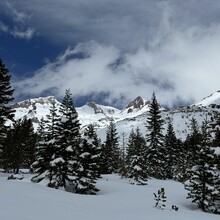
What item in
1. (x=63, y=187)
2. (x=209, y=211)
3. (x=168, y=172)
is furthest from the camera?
(x=168, y=172)

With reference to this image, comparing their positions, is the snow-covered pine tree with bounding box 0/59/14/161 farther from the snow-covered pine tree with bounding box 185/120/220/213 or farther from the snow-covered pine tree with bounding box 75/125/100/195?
the snow-covered pine tree with bounding box 185/120/220/213

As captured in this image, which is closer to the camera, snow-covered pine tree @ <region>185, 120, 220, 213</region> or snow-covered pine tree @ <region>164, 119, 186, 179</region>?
snow-covered pine tree @ <region>185, 120, 220, 213</region>

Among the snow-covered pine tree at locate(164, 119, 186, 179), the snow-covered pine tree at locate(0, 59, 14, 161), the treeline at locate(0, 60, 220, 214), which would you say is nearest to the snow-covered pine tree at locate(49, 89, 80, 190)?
the treeline at locate(0, 60, 220, 214)

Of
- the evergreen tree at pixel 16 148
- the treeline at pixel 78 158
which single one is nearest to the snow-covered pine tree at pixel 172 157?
the treeline at pixel 78 158

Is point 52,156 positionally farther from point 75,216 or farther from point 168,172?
point 168,172

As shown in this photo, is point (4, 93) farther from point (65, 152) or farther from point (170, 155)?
point (170, 155)

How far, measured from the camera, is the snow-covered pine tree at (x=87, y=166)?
95.0 feet

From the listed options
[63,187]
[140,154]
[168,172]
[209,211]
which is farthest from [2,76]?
[168,172]

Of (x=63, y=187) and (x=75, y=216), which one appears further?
(x=63, y=187)

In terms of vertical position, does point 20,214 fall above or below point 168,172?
below

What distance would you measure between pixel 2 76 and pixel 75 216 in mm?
27720

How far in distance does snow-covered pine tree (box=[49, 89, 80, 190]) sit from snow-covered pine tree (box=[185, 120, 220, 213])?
1126 cm

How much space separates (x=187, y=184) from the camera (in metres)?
25.6

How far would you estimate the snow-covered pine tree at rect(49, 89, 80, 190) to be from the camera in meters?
29.3
